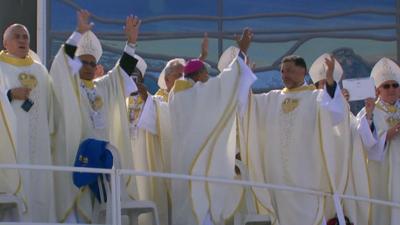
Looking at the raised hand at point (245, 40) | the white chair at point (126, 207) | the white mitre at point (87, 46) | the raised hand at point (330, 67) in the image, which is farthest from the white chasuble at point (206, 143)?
the white mitre at point (87, 46)

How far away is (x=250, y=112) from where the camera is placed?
9.89 m

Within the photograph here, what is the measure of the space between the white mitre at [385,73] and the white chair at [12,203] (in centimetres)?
366

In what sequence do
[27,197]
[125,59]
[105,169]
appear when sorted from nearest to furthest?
[105,169], [27,197], [125,59]

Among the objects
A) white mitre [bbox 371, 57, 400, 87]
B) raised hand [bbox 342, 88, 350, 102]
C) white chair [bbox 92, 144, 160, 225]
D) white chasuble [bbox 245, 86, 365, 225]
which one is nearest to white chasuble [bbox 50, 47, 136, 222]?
white chair [bbox 92, 144, 160, 225]

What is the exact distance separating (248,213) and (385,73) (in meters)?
1.97

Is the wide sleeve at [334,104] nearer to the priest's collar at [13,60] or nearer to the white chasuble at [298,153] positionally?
the white chasuble at [298,153]

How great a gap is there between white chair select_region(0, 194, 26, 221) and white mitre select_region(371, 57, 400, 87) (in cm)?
366

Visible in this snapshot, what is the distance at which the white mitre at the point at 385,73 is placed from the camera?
10172 mm

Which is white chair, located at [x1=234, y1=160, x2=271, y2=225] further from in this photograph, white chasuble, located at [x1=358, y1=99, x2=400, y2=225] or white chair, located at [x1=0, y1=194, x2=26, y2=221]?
white chair, located at [x1=0, y1=194, x2=26, y2=221]

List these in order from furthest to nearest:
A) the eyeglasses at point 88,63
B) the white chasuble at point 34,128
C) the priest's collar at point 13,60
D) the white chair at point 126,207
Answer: the eyeglasses at point 88,63 < the priest's collar at point 13,60 < the white chasuble at point 34,128 < the white chair at point 126,207

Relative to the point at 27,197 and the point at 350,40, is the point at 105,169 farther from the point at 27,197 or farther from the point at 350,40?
the point at 350,40

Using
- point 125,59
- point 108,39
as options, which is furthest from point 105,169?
point 108,39

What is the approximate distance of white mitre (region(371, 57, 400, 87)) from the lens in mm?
10172

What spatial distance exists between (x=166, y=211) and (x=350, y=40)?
6984 mm
